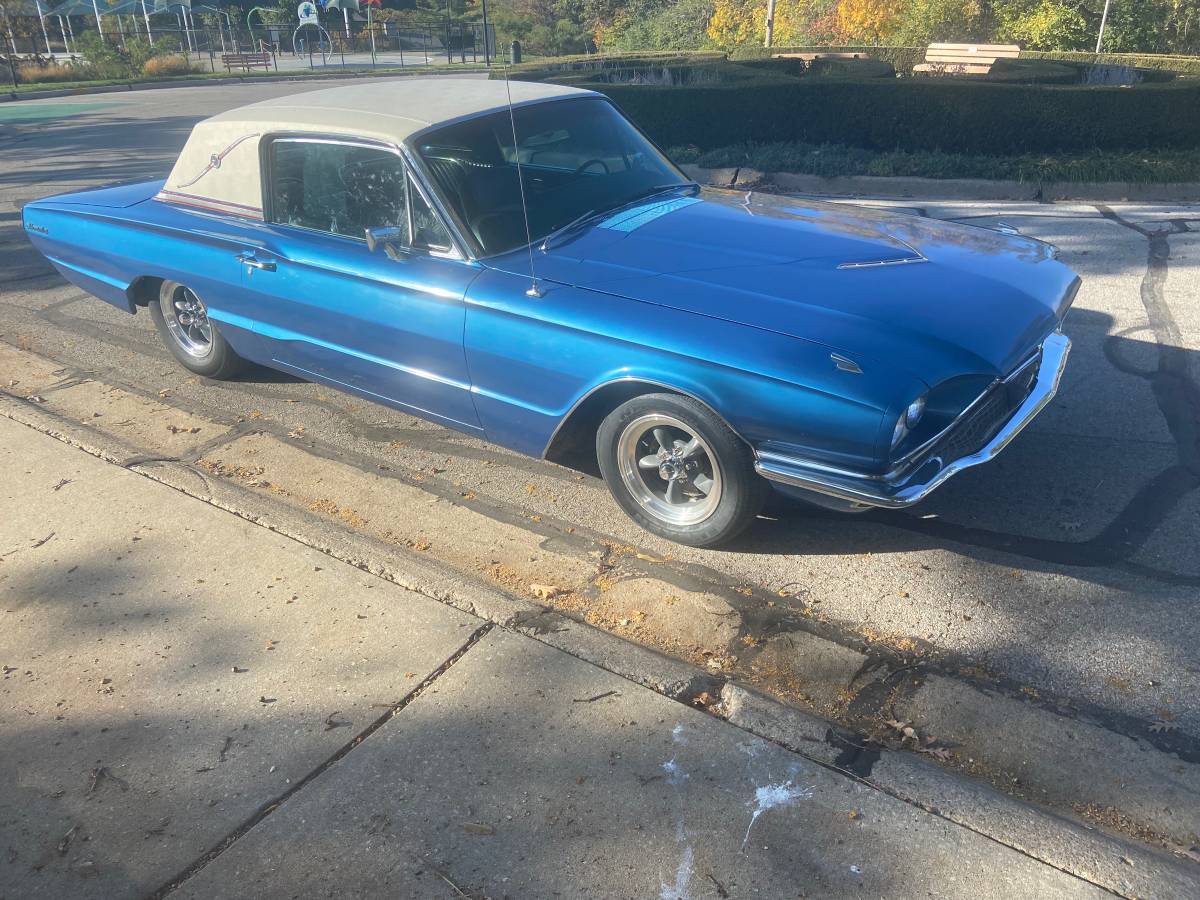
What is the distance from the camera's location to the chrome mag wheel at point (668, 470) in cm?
354

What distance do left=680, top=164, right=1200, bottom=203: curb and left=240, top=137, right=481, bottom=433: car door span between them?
6.55 metres

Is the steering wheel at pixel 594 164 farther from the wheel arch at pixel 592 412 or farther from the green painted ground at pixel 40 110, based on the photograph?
the green painted ground at pixel 40 110

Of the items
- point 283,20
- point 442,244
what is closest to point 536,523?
point 442,244

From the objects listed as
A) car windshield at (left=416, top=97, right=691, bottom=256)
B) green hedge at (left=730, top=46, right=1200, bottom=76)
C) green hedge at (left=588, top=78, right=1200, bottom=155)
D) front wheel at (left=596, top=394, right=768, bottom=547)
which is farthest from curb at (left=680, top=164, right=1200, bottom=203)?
front wheel at (left=596, top=394, right=768, bottom=547)

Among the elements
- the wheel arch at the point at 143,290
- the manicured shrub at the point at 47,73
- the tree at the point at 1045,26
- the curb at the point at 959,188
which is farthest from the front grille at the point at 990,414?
the manicured shrub at the point at 47,73

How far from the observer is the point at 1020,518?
382cm

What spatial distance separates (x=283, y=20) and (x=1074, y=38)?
4410cm

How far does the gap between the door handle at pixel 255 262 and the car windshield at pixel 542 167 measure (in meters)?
1.03

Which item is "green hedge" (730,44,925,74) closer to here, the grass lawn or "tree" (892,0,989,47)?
"tree" (892,0,989,47)

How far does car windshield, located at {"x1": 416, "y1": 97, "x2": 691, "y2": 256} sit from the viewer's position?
4023 millimetres

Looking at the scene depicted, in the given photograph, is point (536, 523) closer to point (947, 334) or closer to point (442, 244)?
point (442, 244)

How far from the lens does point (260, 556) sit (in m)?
3.82

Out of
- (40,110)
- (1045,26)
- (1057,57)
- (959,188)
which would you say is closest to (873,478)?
(959,188)

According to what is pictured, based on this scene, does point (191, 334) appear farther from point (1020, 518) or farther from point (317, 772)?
point (1020, 518)
